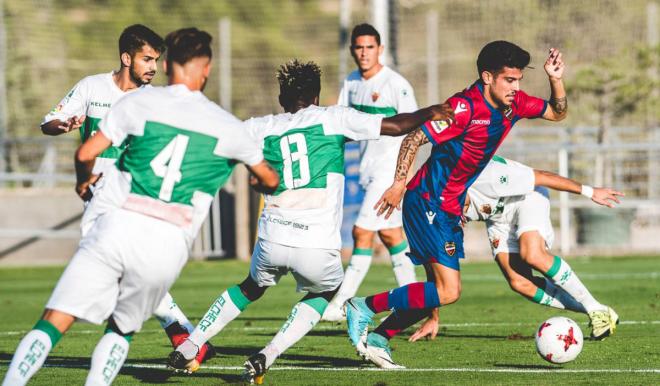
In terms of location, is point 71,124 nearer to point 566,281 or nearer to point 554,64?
point 554,64

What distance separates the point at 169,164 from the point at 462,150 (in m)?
2.72

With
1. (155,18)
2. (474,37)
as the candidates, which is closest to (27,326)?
(474,37)

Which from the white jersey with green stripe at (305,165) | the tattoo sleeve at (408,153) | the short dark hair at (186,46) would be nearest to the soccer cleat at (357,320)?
the white jersey with green stripe at (305,165)

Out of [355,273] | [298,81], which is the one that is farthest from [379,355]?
[355,273]

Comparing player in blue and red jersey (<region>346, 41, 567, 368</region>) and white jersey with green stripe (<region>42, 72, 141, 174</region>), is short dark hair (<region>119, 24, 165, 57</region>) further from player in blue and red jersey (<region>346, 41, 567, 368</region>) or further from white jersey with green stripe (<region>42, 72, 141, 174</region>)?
player in blue and red jersey (<region>346, 41, 567, 368</region>)

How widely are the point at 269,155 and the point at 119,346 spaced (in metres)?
1.79

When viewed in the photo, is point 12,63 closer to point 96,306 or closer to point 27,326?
point 27,326

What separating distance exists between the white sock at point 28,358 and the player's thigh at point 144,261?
0.42m

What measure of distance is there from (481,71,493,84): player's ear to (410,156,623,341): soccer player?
123 cm

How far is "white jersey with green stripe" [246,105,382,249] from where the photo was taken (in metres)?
7.05

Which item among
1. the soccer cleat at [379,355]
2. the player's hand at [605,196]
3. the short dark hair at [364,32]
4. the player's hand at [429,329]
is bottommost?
the player's hand at [429,329]

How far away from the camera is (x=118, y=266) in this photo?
A: 571cm

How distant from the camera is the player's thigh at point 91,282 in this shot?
18.6 ft

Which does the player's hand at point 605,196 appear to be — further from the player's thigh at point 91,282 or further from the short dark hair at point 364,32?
the player's thigh at point 91,282
